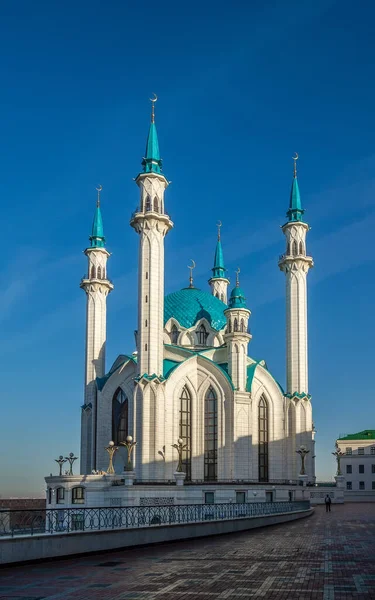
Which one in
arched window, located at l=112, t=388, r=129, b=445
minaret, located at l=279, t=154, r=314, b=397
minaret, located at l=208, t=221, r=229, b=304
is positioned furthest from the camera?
minaret, located at l=208, t=221, r=229, b=304

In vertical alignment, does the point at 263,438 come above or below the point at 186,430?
below

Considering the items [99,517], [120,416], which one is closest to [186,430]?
[120,416]

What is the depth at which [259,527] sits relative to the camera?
30.2 metres

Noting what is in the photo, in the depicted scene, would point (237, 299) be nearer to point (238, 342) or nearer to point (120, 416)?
point (238, 342)

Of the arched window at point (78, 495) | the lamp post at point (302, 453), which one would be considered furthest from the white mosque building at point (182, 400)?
Answer: the lamp post at point (302, 453)

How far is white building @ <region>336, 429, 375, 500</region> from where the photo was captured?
83.9 m

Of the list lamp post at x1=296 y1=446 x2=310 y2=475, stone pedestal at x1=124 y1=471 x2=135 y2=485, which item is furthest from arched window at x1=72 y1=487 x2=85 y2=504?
lamp post at x1=296 y1=446 x2=310 y2=475

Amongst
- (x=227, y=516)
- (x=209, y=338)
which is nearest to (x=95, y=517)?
(x=227, y=516)

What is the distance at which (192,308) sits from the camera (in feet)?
217

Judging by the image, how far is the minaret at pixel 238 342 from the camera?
55906 millimetres

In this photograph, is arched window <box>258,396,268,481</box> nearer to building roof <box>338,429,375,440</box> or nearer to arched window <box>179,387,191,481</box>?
arched window <box>179,387,191,481</box>

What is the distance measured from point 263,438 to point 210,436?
5336 mm

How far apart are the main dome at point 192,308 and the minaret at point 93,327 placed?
6.66m

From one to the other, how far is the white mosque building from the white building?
25.5 metres
